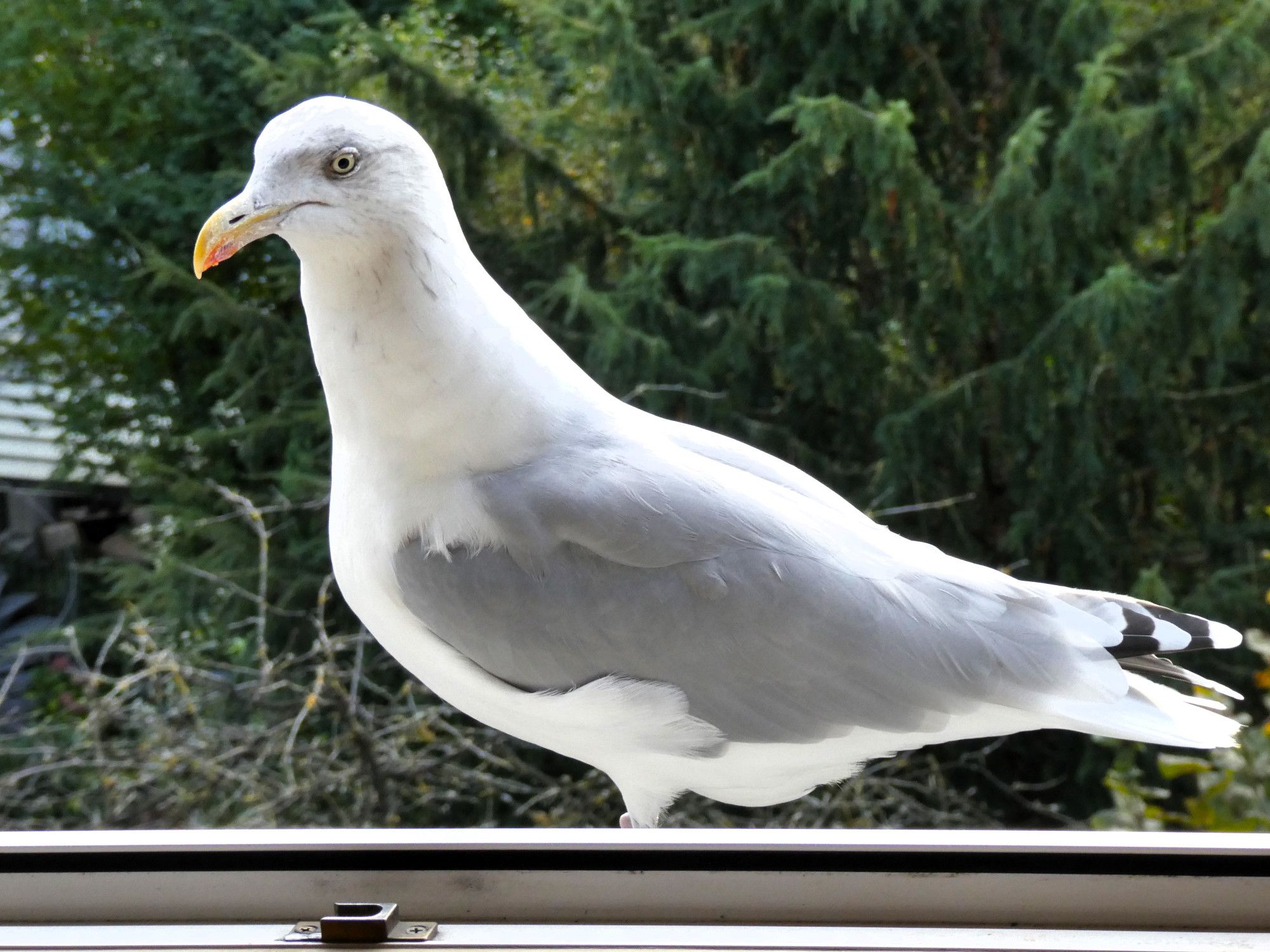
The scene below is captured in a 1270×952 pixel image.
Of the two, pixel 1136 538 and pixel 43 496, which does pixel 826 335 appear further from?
pixel 43 496

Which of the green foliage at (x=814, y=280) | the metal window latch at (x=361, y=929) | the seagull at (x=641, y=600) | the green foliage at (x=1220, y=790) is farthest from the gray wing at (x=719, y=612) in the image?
the green foliage at (x=814, y=280)

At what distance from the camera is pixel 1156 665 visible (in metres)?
0.77

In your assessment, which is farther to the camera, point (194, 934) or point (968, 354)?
point (968, 354)

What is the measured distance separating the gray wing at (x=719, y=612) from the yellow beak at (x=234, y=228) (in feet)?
0.60

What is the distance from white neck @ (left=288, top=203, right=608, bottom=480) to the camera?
65 centimetres

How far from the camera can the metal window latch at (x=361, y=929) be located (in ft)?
2.40

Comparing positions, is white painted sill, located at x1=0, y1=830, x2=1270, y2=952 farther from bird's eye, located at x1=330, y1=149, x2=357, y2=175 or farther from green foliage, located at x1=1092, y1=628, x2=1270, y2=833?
green foliage, located at x1=1092, y1=628, x2=1270, y2=833

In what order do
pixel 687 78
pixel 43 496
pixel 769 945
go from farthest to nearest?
pixel 687 78 < pixel 43 496 < pixel 769 945

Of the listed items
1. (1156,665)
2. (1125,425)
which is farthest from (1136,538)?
(1156,665)

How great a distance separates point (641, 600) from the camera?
28.6 inches

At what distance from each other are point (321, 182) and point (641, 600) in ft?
0.95

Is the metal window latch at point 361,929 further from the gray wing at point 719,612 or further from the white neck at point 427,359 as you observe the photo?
the white neck at point 427,359

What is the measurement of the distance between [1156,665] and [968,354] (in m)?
1.24

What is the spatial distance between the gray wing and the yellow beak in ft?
0.60
